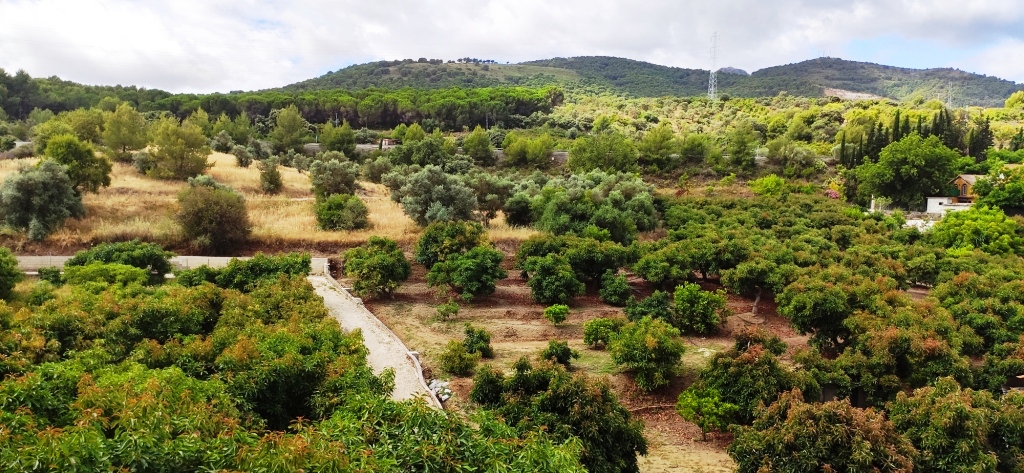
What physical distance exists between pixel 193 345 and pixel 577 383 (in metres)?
6.27

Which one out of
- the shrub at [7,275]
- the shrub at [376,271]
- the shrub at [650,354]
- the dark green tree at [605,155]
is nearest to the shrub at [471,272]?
the shrub at [376,271]

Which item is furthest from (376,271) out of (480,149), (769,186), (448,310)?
(769,186)

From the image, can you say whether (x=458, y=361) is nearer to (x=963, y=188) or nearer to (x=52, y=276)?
(x=52, y=276)

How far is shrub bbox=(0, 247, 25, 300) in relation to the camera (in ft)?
45.6

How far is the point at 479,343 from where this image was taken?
13.6 meters

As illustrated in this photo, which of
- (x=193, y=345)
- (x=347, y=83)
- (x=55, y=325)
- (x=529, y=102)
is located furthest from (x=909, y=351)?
(x=347, y=83)

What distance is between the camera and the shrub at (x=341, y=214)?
23.0 metres

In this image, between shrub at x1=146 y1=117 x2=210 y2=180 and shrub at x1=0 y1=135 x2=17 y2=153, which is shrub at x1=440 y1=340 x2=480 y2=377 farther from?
shrub at x1=0 y1=135 x2=17 y2=153

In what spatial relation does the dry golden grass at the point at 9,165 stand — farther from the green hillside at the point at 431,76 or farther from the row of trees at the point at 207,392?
the green hillside at the point at 431,76

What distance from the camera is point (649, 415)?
11617mm

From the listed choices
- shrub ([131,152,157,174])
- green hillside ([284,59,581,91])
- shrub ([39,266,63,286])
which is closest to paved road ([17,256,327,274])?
shrub ([39,266,63,286])

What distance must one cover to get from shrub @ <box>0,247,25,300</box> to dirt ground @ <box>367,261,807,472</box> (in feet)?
28.2

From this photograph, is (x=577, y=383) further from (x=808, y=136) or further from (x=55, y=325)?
(x=808, y=136)

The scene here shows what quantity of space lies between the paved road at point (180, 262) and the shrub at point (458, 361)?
8731 mm
